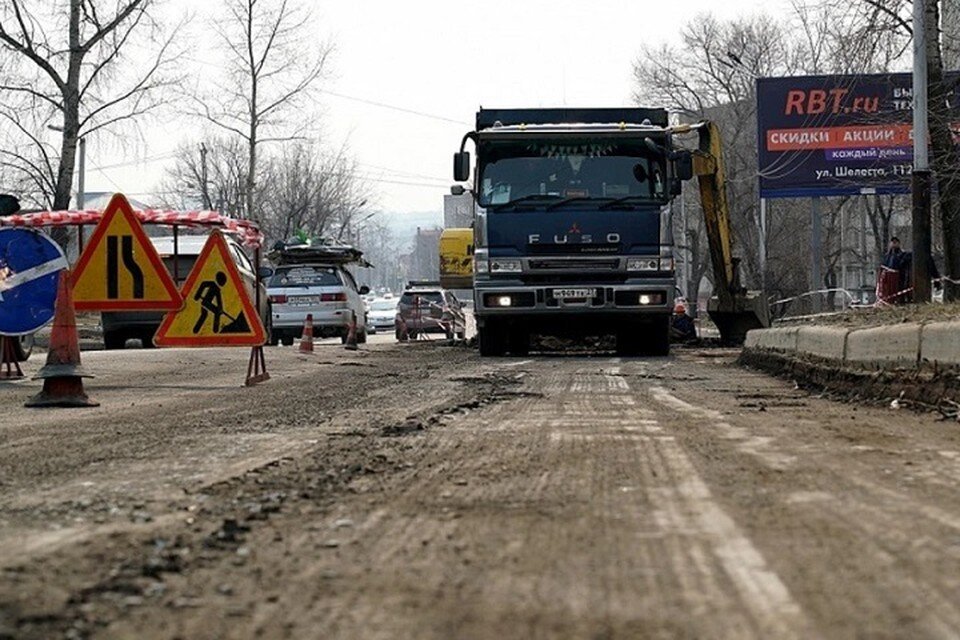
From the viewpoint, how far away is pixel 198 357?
1562cm

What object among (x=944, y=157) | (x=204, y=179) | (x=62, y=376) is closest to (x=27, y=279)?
(x=62, y=376)

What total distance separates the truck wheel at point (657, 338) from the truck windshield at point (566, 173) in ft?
6.22

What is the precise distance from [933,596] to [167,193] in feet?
229

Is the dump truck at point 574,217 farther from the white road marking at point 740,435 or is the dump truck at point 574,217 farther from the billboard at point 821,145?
the billboard at point 821,145

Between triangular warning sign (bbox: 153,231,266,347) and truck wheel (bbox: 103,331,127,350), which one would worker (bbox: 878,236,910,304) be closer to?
truck wheel (bbox: 103,331,127,350)

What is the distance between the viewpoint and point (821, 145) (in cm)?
3097

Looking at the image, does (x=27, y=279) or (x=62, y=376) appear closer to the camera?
(x=62, y=376)

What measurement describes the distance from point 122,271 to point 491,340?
27.5 ft

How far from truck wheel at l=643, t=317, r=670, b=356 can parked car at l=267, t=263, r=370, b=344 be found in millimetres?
8958

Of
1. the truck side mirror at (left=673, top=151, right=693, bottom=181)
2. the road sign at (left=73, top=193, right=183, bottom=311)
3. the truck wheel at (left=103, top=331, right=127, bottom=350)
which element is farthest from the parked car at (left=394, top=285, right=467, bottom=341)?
the road sign at (left=73, top=193, right=183, bottom=311)

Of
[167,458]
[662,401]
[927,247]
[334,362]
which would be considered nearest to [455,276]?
[927,247]

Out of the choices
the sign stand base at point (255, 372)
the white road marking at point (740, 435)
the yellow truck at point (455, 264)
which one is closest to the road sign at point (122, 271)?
the sign stand base at point (255, 372)

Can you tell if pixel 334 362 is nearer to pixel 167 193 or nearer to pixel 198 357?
pixel 198 357

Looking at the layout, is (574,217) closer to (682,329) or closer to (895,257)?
(682,329)
